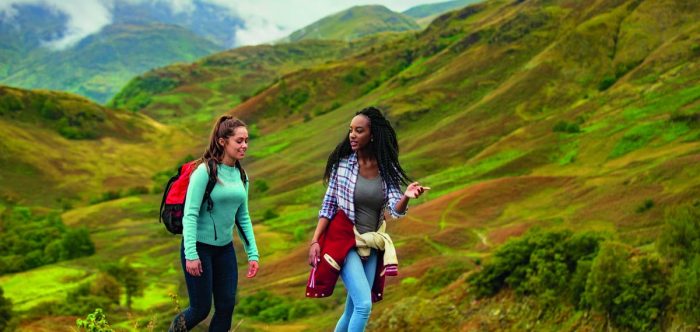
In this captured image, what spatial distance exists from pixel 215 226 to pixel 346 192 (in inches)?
67.8

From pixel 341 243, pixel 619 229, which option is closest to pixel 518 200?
pixel 619 229

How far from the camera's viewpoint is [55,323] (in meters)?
45.0

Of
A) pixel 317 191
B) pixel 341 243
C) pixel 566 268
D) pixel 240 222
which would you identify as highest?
pixel 240 222

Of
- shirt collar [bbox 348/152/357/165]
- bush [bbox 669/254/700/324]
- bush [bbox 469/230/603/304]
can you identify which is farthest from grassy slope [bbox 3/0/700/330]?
shirt collar [bbox 348/152/357/165]

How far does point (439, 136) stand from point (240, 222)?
120512 millimetres

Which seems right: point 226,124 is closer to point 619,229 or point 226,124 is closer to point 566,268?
point 566,268

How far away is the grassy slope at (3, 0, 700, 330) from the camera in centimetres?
5657

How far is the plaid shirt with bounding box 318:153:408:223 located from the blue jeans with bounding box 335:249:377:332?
0.57m

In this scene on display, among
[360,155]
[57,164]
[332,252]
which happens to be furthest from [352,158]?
[57,164]

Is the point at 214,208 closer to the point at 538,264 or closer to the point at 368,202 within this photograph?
the point at 368,202

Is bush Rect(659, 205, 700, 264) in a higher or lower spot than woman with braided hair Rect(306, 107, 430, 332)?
lower

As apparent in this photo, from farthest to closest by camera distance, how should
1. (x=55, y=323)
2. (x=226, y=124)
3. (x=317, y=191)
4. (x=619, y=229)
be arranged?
(x=317, y=191) → (x=619, y=229) → (x=55, y=323) → (x=226, y=124)

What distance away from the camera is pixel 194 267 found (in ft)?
26.4

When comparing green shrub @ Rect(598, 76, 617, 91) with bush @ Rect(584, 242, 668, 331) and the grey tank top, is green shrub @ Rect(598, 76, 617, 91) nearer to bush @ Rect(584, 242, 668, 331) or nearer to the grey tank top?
bush @ Rect(584, 242, 668, 331)
